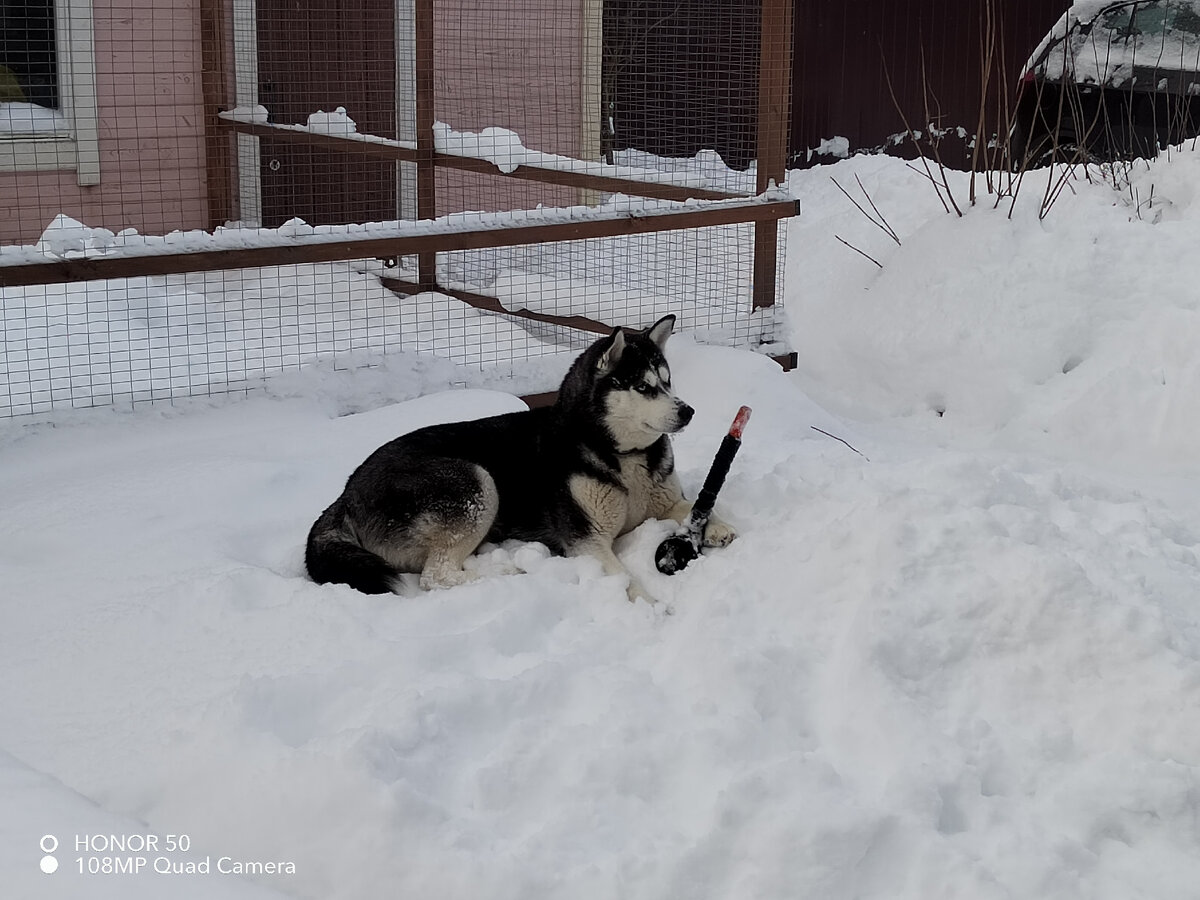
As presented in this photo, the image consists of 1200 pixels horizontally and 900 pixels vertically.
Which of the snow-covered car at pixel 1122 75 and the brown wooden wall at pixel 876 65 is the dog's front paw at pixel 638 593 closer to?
the snow-covered car at pixel 1122 75

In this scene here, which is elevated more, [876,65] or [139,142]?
[876,65]

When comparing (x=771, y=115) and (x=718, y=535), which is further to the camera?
(x=771, y=115)

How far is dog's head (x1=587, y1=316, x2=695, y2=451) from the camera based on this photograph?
14.3ft

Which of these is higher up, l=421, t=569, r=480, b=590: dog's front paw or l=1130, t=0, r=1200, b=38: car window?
l=1130, t=0, r=1200, b=38: car window

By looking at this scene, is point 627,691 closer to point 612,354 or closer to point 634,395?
point 634,395

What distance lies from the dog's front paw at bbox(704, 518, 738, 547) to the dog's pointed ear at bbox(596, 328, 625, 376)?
66 cm

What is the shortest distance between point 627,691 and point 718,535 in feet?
3.42

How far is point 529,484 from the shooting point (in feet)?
14.8

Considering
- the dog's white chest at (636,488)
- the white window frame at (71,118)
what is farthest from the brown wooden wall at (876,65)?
the dog's white chest at (636,488)

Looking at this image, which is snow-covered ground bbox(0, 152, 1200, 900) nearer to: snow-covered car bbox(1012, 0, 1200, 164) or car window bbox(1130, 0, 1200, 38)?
snow-covered car bbox(1012, 0, 1200, 164)

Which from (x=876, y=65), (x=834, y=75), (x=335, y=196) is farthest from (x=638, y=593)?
(x=876, y=65)

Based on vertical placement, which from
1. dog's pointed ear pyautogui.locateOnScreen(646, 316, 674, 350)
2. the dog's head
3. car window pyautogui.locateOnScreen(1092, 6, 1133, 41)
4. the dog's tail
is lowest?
the dog's tail

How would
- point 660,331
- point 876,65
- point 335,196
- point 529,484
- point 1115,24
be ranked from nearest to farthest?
point 529,484 < point 660,331 < point 1115,24 < point 335,196 < point 876,65

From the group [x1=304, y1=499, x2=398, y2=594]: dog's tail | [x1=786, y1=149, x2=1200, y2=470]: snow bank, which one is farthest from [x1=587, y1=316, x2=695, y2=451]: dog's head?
[x1=786, y1=149, x2=1200, y2=470]: snow bank
